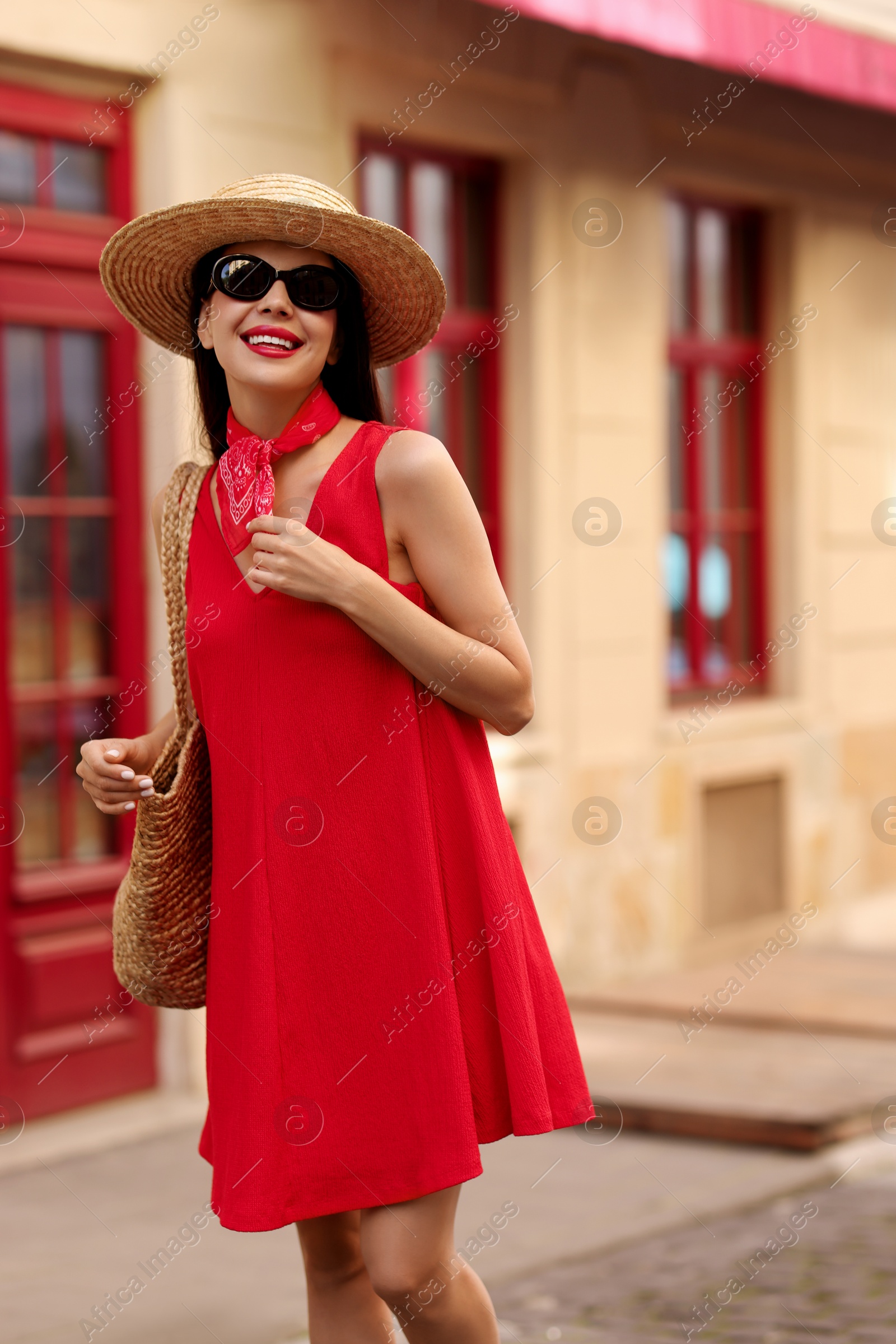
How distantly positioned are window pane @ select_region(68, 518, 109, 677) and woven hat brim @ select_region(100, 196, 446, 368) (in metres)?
2.97

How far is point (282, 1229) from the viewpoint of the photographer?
4.63m

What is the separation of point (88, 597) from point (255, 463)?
3395mm

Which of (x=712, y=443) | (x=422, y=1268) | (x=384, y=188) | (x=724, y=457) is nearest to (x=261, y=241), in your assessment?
(x=422, y=1268)

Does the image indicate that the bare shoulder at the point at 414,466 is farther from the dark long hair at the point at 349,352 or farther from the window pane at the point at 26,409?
the window pane at the point at 26,409

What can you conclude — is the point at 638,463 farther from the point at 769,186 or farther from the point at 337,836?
the point at 337,836

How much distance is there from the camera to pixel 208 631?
258 cm

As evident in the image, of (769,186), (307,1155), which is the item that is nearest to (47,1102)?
(307,1155)

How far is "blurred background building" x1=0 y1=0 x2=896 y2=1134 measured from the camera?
5.66 m

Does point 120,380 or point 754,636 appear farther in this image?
point 754,636

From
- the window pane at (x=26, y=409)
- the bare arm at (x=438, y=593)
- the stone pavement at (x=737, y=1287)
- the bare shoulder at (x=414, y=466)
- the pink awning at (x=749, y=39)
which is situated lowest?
the stone pavement at (x=737, y=1287)

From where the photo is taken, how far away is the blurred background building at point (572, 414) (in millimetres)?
5660

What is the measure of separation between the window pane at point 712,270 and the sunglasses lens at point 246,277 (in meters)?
6.28

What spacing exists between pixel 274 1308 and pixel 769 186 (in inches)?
247

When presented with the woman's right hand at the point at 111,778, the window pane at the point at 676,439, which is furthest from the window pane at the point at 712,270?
the woman's right hand at the point at 111,778
